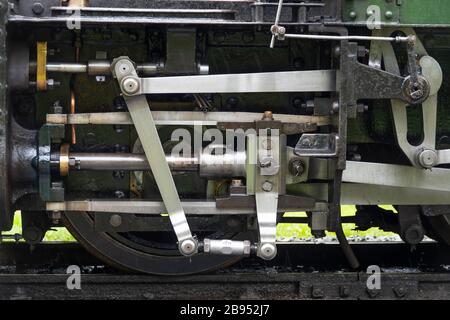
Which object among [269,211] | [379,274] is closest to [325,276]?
[379,274]

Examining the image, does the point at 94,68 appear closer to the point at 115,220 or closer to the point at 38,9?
the point at 38,9

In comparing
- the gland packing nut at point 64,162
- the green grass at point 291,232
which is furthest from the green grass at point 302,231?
the gland packing nut at point 64,162

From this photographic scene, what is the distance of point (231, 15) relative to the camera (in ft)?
12.6

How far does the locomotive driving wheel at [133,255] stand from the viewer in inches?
175

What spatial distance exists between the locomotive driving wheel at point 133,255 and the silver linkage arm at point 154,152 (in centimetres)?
57

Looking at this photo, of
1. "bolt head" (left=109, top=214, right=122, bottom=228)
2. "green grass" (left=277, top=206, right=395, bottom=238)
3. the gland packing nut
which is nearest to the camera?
the gland packing nut

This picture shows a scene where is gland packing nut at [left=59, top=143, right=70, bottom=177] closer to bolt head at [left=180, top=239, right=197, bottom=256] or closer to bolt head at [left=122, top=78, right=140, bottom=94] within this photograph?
bolt head at [left=122, top=78, right=140, bottom=94]

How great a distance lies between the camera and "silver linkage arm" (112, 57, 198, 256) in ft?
12.7

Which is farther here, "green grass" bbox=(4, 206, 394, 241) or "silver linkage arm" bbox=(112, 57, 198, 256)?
"green grass" bbox=(4, 206, 394, 241)

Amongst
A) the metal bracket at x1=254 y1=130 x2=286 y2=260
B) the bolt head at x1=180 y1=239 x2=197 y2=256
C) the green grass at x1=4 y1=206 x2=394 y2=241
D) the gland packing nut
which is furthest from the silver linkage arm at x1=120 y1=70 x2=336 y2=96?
the green grass at x1=4 y1=206 x2=394 y2=241

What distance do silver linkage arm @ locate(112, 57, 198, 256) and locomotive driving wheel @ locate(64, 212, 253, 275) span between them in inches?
22.4

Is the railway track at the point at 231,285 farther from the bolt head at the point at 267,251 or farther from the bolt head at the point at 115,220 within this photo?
the bolt head at the point at 267,251

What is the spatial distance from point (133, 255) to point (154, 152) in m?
0.83

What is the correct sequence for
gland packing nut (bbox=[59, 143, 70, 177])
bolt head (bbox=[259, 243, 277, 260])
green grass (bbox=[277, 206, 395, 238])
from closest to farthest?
bolt head (bbox=[259, 243, 277, 260]), gland packing nut (bbox=[59, 143, 70, 177]), green grass (bbox=[277, 206, 395, 238])
